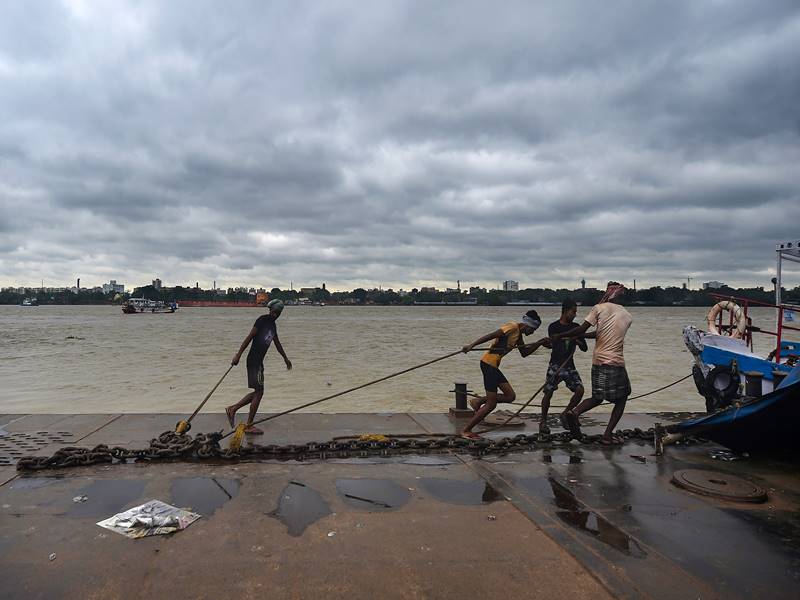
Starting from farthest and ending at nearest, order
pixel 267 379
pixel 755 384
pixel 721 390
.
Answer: pixel 267 379 < pixel 721 390 < pixel 755 384

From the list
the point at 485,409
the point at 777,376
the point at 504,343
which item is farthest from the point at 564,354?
the point at 777,376

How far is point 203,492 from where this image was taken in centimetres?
461

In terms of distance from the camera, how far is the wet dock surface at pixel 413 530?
Result: 10.2 ft

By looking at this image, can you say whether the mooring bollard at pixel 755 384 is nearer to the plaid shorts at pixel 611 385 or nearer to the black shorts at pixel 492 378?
the plaid shorts at pixel 611 385

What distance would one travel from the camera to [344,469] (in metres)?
5.38

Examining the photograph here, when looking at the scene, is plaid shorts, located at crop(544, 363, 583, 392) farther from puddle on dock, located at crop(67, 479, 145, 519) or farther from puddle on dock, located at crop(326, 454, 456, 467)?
puddle on dock, located at crop(67, 479, 145, 519)

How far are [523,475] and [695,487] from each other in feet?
4.95

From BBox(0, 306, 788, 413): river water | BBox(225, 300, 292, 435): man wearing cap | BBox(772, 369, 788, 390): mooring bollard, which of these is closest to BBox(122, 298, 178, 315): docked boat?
BBox(0, 306, 788, 413): river water

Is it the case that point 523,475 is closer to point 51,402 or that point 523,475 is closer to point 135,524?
point 135,524

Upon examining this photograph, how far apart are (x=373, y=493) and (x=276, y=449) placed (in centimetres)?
164

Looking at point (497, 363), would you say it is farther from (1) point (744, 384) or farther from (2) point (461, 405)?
(1) point (744, 384)

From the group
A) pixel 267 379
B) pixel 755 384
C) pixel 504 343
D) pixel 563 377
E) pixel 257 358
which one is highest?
pixel 504 343

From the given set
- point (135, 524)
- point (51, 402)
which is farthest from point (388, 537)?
point (51, 402)

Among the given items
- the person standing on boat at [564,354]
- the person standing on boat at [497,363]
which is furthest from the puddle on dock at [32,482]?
the person standing on boat at [564,354]
